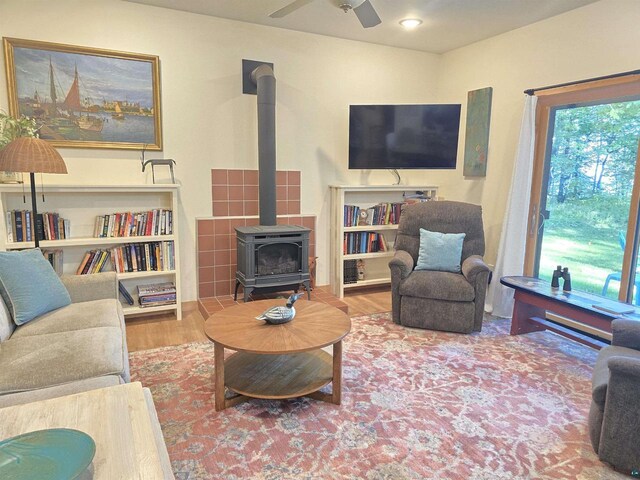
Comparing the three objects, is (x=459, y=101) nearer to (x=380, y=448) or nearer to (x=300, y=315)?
(x=300, y=315)

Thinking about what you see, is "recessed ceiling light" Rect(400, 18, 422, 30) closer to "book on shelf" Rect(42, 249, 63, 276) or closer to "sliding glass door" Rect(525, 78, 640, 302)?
"sliding glass door" Rect(525, 78, 640, 302)

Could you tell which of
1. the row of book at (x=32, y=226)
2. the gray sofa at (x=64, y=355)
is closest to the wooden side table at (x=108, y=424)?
the gray sofa at (x=64, y=355)

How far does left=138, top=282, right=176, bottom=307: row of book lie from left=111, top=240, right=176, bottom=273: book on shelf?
0.64 ft

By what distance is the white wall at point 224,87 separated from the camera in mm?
3361

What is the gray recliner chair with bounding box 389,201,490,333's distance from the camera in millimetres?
3359

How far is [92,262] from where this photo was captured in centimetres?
347

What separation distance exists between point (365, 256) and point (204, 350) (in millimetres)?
2068

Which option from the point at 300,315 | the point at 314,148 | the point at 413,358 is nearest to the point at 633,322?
the point at 413,358

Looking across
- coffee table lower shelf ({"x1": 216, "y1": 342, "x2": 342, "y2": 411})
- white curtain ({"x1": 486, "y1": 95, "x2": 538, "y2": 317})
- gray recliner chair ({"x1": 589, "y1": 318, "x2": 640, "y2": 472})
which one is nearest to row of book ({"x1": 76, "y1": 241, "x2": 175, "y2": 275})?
coffee table lower shelf ({"x1": 216, "y1": 342, "x2": 342, "y2": 411})

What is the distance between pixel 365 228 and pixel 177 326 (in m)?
2.12

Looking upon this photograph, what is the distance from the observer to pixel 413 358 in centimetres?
295

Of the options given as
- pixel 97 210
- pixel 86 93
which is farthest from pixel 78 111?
pixel 97 210

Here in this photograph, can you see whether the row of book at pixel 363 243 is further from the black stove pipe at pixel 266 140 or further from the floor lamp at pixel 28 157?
the floor lamp at pixel 28 157

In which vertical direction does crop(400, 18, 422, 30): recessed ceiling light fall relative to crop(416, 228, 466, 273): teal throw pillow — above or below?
above
